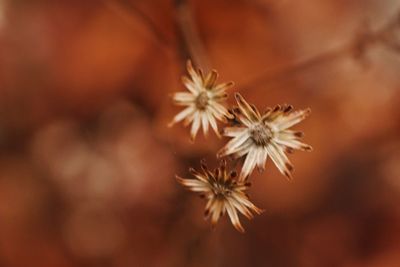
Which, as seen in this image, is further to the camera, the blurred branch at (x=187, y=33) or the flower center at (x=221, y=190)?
the blurred branch at (x=187, y=33)

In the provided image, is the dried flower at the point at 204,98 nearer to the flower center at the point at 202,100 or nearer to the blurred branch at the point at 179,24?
the flower center at the point at 202,100

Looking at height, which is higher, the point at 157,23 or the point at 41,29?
the point at 157,23

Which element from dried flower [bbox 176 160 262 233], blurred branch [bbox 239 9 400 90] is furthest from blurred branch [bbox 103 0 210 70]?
dried flower [bbox 176 160 262 233]

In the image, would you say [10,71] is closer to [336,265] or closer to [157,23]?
[157,23]

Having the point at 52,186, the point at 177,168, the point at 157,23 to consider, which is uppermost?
the point at 157,23

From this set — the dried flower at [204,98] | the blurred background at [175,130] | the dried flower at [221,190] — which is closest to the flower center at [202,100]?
the dried flower at [204,98]

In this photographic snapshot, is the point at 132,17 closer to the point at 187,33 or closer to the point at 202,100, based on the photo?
the point at 187,33

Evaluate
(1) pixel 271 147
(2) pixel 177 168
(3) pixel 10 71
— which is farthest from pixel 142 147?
(1) pixel 271 147
